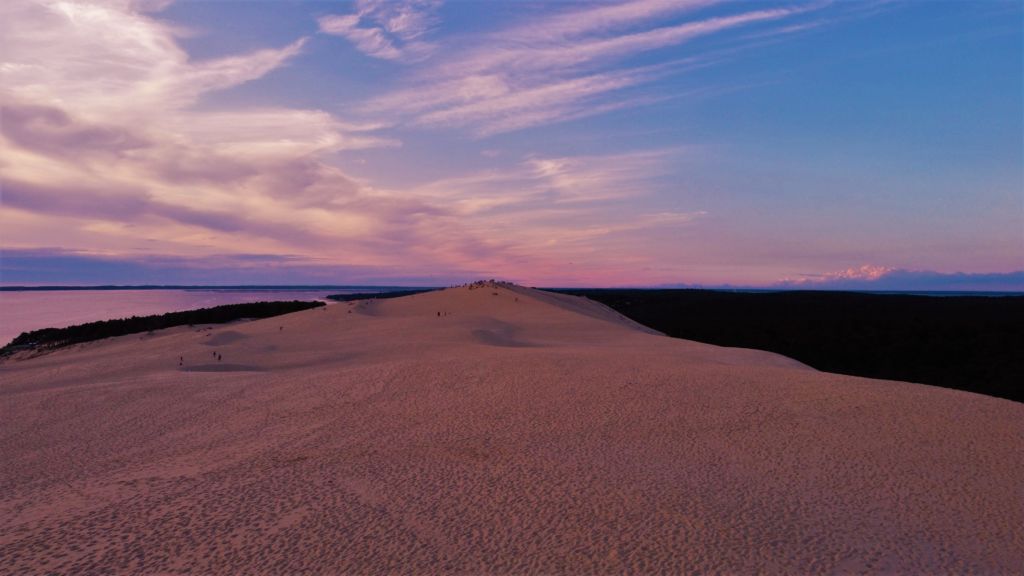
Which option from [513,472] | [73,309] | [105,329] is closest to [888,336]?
[513,472]

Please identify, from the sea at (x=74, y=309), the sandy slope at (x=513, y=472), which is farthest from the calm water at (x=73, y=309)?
the sandy slope at (x=513, y=472)

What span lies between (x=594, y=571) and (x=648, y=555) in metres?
0.34

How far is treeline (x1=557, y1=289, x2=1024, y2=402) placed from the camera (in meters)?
16.2

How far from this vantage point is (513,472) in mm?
4516

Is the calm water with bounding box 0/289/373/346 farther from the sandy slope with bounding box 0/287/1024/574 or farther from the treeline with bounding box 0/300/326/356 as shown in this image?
the sandy slope with bounding box 0/287/1024/574

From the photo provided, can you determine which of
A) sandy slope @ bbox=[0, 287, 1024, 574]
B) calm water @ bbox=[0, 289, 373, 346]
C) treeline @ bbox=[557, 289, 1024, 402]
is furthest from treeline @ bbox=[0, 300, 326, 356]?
treeline @ bbox=[557, 289, 1024, 402]

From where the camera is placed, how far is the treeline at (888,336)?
1616cm

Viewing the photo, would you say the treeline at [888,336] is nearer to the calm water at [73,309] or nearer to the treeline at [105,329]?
the treeline at [105,329]

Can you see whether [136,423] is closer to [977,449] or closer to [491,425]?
[491,425]

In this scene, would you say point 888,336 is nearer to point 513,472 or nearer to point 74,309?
point 513,472

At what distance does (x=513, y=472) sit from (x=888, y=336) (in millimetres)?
21112

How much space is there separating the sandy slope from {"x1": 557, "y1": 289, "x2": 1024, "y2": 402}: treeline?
36.3ft

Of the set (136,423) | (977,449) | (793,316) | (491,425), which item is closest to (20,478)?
(136,423)

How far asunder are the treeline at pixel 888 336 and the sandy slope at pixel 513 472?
36.3ft
